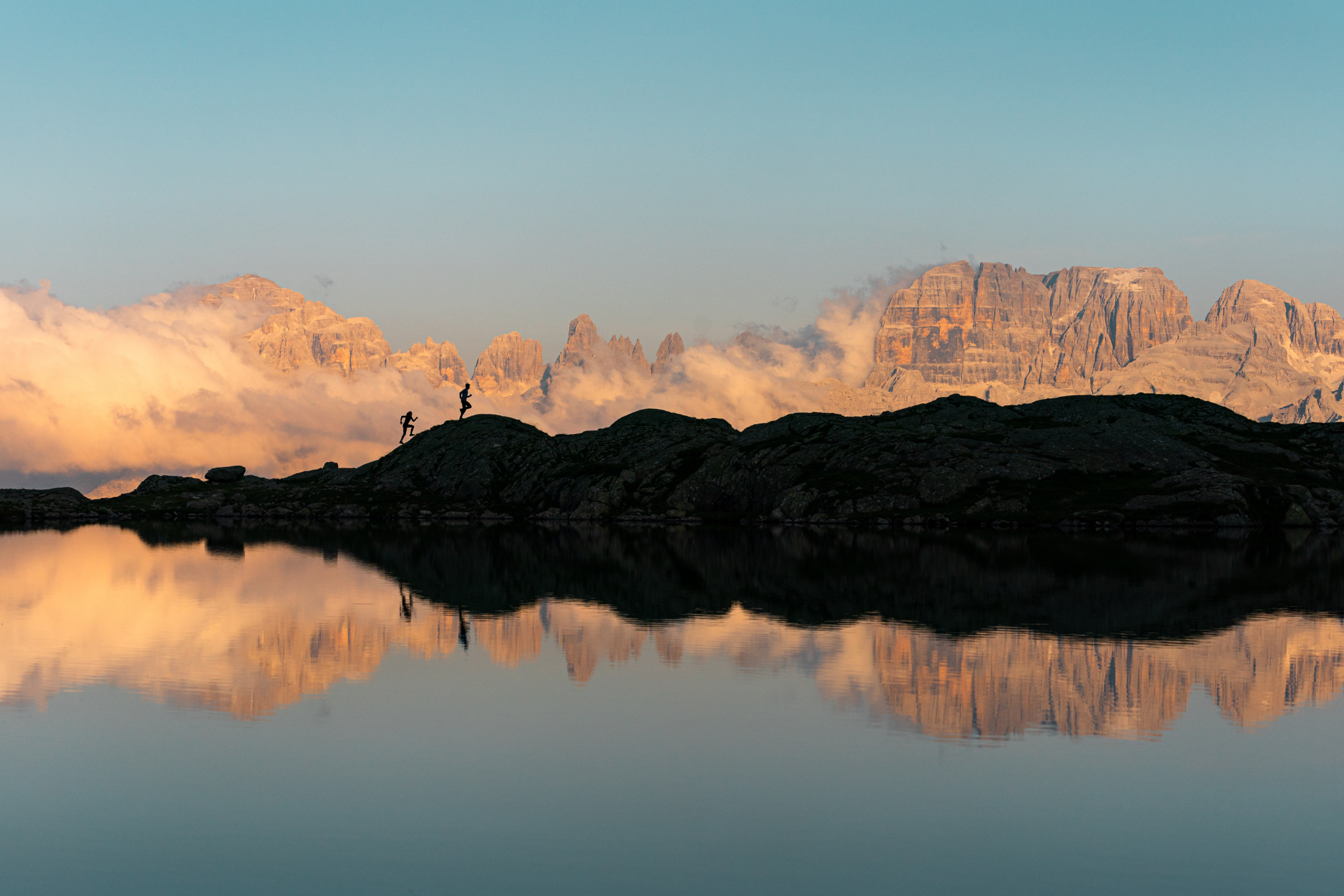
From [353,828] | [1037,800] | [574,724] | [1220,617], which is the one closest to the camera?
[353,828]

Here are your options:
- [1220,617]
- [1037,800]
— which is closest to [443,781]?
[1037,800]

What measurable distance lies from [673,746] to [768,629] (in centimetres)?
3775

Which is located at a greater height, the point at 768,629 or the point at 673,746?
the point at 768,629

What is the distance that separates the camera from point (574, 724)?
51.0 m

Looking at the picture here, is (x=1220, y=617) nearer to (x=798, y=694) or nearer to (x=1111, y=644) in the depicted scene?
(x=1111, y=644)

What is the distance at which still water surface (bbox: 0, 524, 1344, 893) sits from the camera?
3225 cm

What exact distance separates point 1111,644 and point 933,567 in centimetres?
6569

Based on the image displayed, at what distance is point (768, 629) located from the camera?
83625mm

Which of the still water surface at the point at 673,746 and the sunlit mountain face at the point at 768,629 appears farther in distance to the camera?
the sunlit mountain face at the point at 768,629

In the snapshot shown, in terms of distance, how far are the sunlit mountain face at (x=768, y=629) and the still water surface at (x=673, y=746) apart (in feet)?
1.52

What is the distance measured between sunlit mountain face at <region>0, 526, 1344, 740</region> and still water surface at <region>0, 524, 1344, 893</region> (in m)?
0.46

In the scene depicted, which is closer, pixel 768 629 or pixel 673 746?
pixel 673 746

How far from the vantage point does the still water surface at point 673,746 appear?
3225cm

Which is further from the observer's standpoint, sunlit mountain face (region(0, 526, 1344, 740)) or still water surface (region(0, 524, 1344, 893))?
sunlit mountain face (region(0, 526, 1344, 740))
